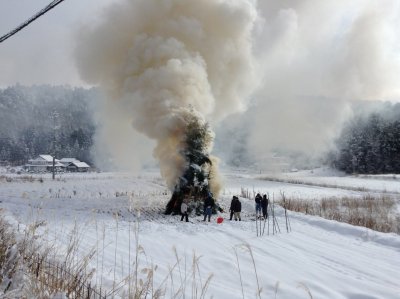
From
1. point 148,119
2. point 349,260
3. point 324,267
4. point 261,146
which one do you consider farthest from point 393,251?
point 261,146

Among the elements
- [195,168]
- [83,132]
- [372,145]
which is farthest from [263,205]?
[83,132]

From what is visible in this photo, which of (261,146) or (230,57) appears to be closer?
(230,57)

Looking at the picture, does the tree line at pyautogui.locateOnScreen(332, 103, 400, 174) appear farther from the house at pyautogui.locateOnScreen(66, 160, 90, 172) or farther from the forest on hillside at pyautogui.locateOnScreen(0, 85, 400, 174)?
the house at pyautogui.locateOnScreen(66, 160, 90, 172)

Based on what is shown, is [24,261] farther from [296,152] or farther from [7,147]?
[7,147]

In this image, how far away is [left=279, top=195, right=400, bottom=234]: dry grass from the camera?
17406 millimetres

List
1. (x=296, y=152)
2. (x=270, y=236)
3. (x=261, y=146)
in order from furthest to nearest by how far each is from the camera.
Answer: (x=261, y=146), (x=296, y=152), (x=270, y=236)

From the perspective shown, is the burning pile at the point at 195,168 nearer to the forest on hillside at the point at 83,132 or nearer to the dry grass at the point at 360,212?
the dry grass at the point at 360,212

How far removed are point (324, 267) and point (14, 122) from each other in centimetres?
13890

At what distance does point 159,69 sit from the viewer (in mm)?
24797

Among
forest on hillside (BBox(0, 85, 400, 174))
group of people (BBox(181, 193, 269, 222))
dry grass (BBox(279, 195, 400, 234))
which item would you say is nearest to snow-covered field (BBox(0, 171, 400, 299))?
group of people (BBox(181, 193, 269, 222))

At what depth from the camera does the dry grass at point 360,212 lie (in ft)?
57.1

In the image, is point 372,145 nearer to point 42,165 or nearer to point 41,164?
point 42,165

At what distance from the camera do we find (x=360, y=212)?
73.2ft

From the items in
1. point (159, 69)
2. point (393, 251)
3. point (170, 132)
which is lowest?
point (393, 251)
